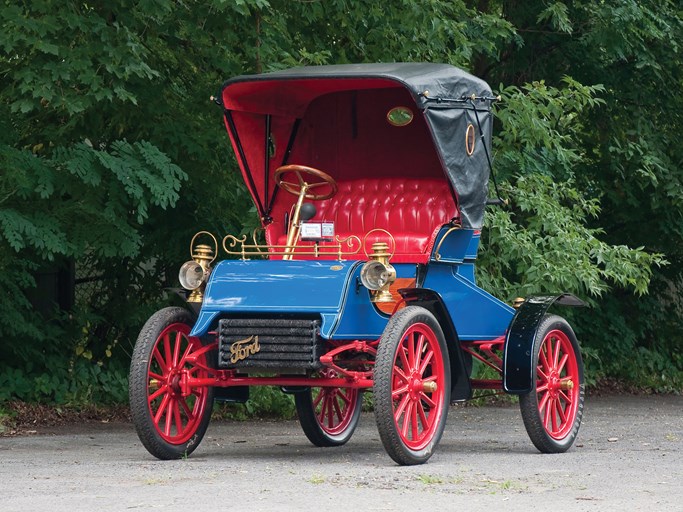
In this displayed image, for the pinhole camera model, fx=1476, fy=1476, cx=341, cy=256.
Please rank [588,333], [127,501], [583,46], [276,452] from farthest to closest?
1. [588,333]
2. [583,46]
3. [276,452]
4. [127,501]

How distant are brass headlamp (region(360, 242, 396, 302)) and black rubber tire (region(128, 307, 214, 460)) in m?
1.28

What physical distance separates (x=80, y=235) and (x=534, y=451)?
13.8 ft

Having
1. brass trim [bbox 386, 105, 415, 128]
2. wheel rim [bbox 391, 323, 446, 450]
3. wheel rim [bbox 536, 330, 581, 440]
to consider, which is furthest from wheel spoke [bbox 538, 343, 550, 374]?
brass trim [bbox 386, 105, 415, 128]

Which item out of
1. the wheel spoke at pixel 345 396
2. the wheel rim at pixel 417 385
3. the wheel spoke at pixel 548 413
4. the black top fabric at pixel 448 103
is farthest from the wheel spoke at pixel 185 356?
the wheel spoke at pixel 548 413

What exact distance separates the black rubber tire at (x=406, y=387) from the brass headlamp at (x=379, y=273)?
0.19 metres

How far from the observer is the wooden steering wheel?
10992 mm

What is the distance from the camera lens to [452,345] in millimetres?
10297

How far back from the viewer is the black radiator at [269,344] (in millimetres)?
9344

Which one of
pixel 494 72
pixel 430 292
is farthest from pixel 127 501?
pixel 494 72

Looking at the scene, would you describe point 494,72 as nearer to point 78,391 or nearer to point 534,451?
point 78,391

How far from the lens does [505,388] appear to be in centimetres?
1027

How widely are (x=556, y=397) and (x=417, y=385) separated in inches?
68.4

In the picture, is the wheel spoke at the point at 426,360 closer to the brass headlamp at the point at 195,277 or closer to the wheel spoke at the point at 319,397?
the brass headlamp at the point at 195,277

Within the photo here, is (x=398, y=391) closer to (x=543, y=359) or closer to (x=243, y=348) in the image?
(x=243, y=348)
